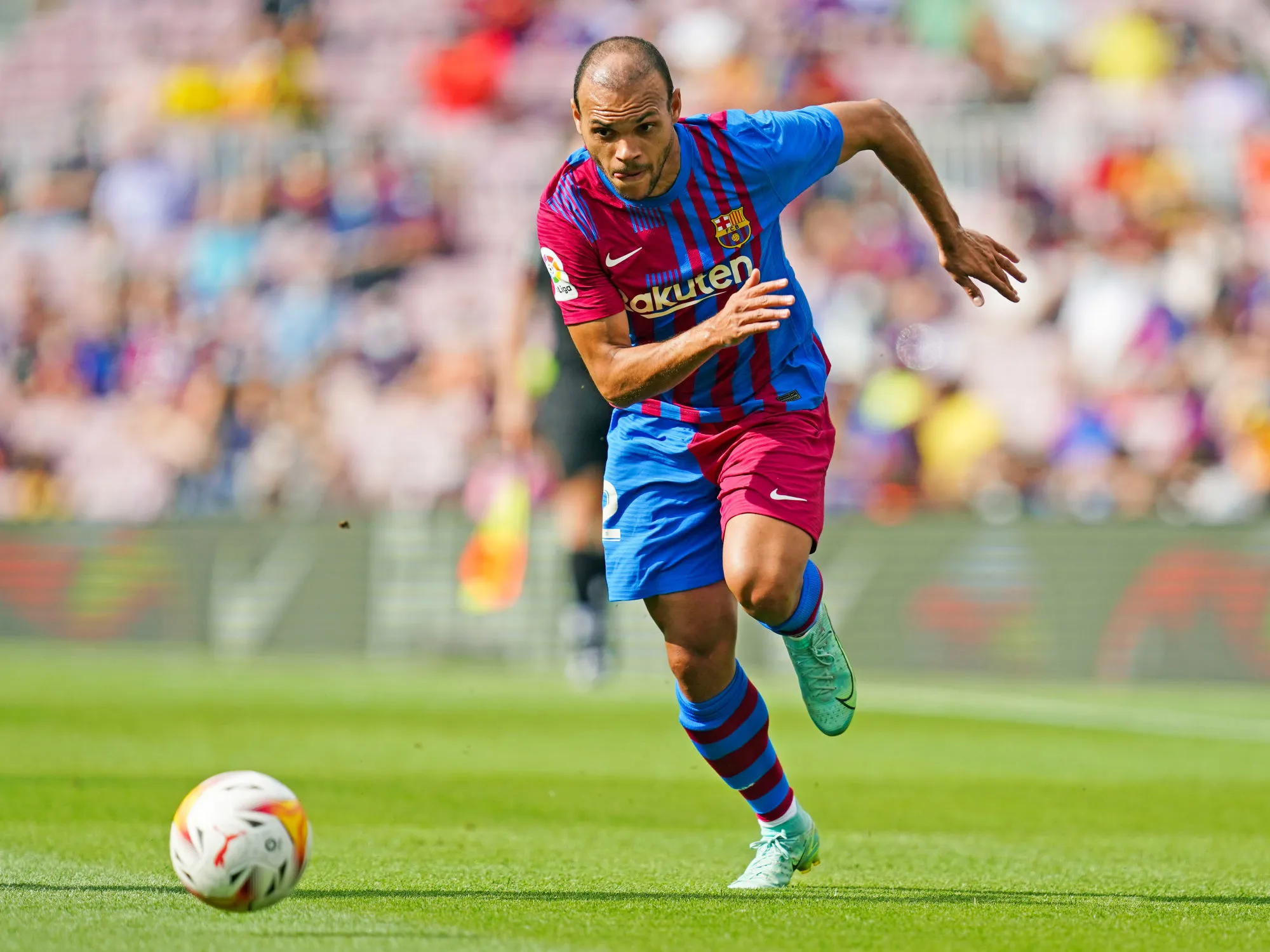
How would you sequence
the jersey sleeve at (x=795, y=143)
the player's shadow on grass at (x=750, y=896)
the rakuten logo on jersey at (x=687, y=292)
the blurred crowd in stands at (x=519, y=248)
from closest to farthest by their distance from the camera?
1. the player's shadow on grass at (x=750, y=896)
2. the rakuten logo on jersey at (x=687, y=292)
3. the jersey sleeve at (x=795, y=143)
4. the blurred crowd in stands at (x=519, y=248)

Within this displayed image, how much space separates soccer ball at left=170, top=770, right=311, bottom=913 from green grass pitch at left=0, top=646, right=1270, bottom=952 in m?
0.10

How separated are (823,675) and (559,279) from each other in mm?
1395

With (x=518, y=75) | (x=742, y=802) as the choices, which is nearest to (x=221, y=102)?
(x=518, y=75)

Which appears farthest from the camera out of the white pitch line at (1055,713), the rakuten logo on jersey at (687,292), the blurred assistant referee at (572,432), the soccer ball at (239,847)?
the blurred assistant referee at (572,432)

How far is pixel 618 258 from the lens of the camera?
17.7ft

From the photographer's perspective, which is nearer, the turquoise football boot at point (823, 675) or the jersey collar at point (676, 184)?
the jersey collar at point (676, 184)

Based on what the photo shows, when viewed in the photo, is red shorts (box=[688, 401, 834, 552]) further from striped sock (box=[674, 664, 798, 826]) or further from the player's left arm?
the player's left arm

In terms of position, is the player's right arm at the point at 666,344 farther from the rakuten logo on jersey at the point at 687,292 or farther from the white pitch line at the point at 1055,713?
the white pitch line at the point at 1055,713

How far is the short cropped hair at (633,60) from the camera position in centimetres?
510

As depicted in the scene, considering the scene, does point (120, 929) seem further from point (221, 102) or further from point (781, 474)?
point (221, 102)

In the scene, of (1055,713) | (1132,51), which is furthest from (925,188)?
(1132,51)

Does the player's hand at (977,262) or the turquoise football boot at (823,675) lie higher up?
the player's hand at (977,262)

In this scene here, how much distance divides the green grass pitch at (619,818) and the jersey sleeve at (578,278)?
1.57m

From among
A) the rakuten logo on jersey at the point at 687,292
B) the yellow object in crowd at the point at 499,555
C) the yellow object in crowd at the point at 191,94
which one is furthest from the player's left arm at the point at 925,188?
the yellow object in crowd at the point at 191,94
